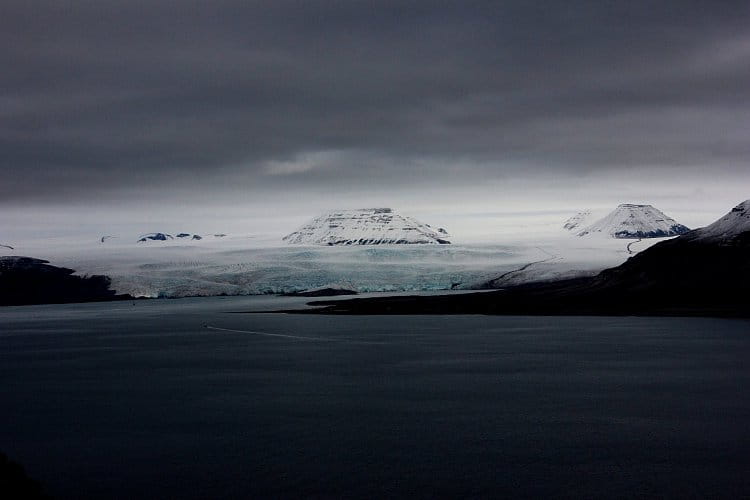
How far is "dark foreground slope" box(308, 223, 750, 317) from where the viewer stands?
50.5 m

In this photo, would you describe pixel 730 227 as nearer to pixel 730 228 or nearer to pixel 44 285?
pixel 730 228

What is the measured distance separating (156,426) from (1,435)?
285 centimetres

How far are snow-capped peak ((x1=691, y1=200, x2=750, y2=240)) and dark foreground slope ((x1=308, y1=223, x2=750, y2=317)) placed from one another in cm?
34

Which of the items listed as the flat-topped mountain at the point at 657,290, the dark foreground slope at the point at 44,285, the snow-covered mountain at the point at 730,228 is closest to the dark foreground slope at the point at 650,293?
the flat-topped mountain at the point at 657,290

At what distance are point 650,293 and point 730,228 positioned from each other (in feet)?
27.0

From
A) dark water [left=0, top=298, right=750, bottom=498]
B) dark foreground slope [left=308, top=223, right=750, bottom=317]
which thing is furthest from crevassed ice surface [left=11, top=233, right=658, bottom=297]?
dark water [left=0, top=298, right=750, bottom=498]

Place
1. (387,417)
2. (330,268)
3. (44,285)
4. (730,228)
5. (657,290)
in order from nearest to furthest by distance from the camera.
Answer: (387,417), (657,290), (730,228), (330,268), (44,285)

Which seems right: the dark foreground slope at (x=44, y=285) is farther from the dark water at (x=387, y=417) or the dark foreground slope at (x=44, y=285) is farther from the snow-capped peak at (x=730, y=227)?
the snow-capped peak at (x=730, y=227)

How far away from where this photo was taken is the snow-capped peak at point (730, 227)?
56062 mm

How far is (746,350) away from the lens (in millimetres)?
28156

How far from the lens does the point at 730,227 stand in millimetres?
57219

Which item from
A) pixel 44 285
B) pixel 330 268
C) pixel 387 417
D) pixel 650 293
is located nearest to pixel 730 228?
pixel 650 293

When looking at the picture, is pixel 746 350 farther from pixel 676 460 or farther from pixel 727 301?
pixel 727 301

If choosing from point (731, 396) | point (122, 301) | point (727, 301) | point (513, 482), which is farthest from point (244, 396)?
point (122, 301)
